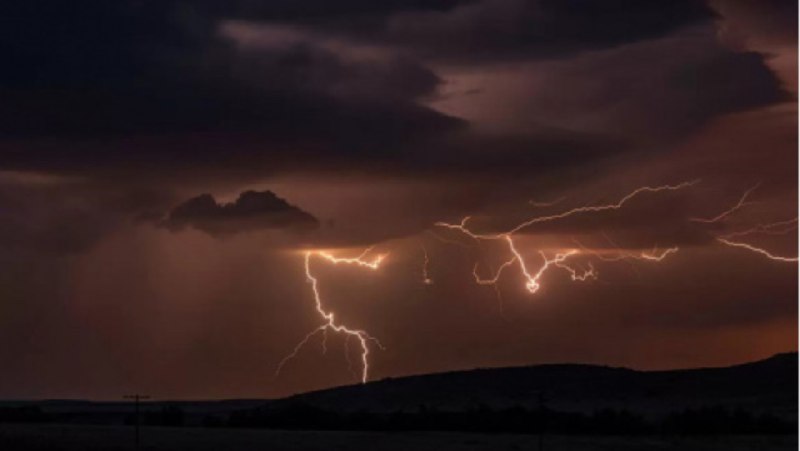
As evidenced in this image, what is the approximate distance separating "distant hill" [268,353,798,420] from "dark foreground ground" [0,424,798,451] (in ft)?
66.3

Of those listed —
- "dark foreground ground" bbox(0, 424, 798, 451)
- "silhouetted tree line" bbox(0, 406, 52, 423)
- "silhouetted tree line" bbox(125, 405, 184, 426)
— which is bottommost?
"dark foreground ground" bbox(0, 424, 798, 451)

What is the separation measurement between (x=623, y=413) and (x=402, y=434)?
12.6m

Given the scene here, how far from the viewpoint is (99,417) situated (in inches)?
4638

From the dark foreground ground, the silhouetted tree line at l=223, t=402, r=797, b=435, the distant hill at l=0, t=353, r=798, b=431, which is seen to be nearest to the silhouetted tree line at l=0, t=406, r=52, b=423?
the distant hill at l=0, t=353, r=798, b=431

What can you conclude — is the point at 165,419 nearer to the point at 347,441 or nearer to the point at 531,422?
the point at 531,422

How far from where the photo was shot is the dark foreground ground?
67.1 meters

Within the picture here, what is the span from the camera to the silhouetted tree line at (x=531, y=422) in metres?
76.6

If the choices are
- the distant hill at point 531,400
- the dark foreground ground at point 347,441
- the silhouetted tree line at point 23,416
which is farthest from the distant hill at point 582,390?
the dark foreground ground at point 347,441

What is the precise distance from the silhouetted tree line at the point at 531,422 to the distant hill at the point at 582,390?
10.1 m

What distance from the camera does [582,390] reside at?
121 metres

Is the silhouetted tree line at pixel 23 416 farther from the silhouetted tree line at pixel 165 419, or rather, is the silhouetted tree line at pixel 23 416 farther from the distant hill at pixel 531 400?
the silhouetted tree line at pixel 165 419

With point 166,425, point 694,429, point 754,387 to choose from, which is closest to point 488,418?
point 694,429

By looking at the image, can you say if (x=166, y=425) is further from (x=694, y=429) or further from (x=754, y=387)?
(x=754, y=387)

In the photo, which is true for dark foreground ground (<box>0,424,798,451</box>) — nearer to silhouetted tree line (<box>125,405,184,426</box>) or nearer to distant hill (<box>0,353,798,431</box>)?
distant hill (<box>0,353,798,431</box>)
